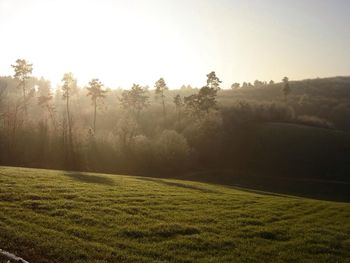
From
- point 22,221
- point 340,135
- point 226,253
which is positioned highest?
point 340,135

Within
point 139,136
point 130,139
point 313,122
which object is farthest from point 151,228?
point 313,122

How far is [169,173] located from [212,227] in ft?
288

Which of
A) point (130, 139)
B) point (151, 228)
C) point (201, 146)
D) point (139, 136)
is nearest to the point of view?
point (151, 228)

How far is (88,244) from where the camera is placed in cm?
2367

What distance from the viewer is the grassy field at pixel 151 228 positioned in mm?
23312

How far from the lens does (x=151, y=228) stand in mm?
28062

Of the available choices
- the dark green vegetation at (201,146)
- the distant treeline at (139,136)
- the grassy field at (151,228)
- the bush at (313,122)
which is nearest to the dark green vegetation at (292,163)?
the dark green vegetation at (201,146)

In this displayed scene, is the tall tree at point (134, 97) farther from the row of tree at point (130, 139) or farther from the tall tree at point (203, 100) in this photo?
the tall tree at point (203, 100)

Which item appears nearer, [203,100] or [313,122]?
[203,100]

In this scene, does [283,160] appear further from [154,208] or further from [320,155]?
[154,208]

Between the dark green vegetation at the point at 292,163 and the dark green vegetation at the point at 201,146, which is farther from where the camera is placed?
the dark green vegetation at the point at 201,146

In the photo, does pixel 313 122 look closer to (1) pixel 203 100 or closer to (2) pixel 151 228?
(1) pixel 203 100

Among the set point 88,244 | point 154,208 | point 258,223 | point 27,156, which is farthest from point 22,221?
point 27,156

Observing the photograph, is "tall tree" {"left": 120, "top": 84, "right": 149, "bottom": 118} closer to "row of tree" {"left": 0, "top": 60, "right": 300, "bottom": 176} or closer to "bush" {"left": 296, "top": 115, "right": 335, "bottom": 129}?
"row of tree" {"left": 0, "top": 60, "right": 300, "bottom": 176}
